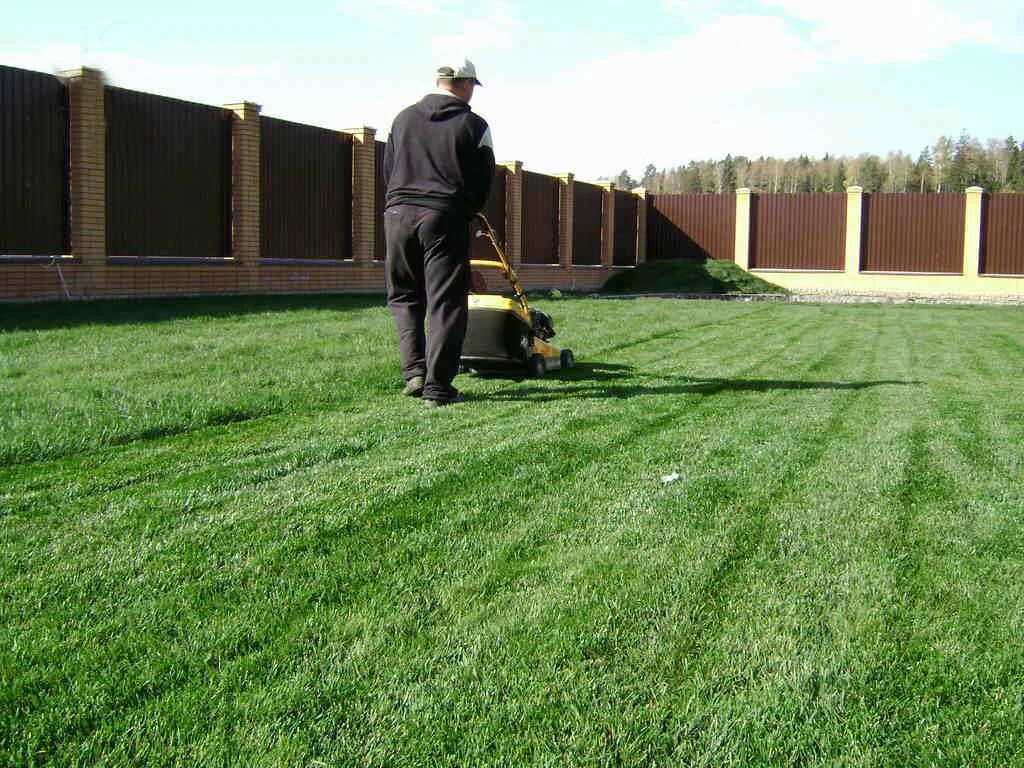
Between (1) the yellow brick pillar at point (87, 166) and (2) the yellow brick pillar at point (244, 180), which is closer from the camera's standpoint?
(1) the yellow brick pillar at point (87, 166)

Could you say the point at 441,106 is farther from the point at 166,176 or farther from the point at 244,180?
the point at 244,180

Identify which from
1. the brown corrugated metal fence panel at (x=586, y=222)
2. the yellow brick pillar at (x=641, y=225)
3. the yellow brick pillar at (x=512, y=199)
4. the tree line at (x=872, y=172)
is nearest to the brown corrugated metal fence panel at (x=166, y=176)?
the yellow brick pillar at (x=512, y=199)

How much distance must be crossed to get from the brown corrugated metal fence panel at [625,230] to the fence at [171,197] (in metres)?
14.8

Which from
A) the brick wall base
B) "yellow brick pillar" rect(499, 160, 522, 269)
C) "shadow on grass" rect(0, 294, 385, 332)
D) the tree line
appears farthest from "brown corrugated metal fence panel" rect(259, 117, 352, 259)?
the tree line

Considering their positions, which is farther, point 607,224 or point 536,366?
point 607,224

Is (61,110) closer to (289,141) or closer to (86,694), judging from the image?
(289,141)

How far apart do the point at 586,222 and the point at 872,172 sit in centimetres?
7960

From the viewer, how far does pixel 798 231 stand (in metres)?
32.8

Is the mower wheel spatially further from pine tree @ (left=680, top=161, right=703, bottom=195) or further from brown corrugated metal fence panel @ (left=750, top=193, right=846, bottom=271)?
pine tree @ (left=680, top=161, right=703, bottom=195)

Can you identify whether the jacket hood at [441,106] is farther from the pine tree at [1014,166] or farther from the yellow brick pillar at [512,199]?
the pine tree at [1014,166]

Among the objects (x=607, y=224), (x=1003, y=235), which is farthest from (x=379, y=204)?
(x=1003, y=235)

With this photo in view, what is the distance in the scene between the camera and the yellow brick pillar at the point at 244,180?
51.5ft

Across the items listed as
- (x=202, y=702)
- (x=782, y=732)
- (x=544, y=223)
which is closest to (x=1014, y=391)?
(x=782, y=732)

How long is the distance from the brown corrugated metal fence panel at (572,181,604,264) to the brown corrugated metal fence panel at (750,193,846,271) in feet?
18.9
